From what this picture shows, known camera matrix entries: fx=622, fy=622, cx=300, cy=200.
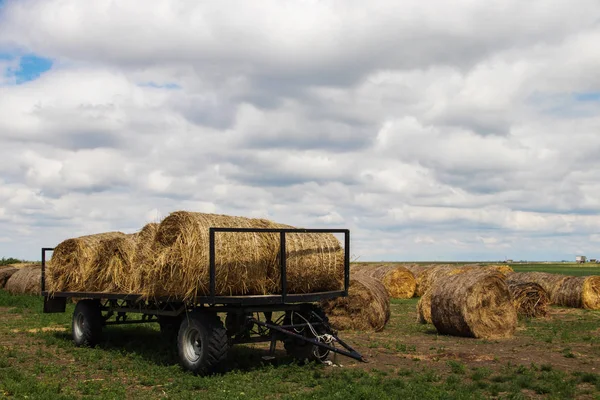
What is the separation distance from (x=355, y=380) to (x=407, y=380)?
33.2 inches

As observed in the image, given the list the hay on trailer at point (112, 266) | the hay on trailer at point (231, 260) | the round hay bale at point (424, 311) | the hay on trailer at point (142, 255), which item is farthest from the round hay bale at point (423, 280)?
the hay on trailer at point (142, 255)

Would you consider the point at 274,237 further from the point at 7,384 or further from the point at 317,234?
the point at 7,384

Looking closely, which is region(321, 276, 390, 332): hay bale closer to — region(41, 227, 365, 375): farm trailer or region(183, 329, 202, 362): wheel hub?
region(41, 227, 365, 375): farm trailer

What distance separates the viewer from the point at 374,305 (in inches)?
652

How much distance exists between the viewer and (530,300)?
→ 20828mm

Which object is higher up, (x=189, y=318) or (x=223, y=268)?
(x=223, y=268)

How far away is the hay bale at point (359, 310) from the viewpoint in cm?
1648

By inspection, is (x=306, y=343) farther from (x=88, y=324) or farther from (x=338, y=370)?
(x=88, y=324)

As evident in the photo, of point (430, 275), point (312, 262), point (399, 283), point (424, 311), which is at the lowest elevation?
point (424, 311)

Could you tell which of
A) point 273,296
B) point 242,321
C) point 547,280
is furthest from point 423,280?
point 273,296

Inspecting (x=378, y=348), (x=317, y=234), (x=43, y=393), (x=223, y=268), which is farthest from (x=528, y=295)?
(x=43, y=393)

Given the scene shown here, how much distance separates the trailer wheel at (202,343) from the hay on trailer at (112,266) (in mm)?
2897

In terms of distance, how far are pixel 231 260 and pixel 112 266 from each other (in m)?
4.66

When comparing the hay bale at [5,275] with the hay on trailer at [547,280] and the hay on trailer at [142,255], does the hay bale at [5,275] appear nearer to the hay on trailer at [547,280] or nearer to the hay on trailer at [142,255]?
the hay on trailer at [142,255]
